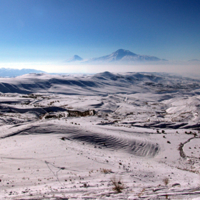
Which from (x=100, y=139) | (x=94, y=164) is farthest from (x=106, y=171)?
(x=100, y=139)

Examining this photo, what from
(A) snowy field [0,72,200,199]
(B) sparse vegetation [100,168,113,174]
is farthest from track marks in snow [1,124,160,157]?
(B) sparse vegetation [100,168,113,174]

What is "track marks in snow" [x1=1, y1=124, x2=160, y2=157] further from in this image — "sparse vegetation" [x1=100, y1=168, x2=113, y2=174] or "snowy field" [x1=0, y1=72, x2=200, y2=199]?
"sparse vegetation" [x1=100, y1=168, x2=113, y2=174]

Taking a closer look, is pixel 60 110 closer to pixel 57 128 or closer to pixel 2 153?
pixel 57 128

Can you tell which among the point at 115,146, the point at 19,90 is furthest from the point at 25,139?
the point at 19,90

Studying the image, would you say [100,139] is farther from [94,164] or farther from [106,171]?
→ [106,171]

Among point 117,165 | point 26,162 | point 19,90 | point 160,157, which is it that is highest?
point 19,90

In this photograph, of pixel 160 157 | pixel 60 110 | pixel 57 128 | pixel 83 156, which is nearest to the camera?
pixel 83 156

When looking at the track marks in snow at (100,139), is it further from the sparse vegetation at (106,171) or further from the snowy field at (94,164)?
the sparse vegetation at (106,171)

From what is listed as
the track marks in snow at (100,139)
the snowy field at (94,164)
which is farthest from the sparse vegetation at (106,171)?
the track marks in snow at (100,139)

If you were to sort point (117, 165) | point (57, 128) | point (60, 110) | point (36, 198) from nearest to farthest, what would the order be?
point (36, 198) < point (117, 165) < point (57, 128) < point (60, 110)

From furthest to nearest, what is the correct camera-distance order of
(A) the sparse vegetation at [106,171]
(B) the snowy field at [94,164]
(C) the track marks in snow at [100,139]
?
(C) the track marks in snow at [100,139], (A) the sparse vegetation at [106,171], (B) the snowy field at [94,164]

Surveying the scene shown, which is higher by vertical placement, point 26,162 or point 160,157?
point 26,162
